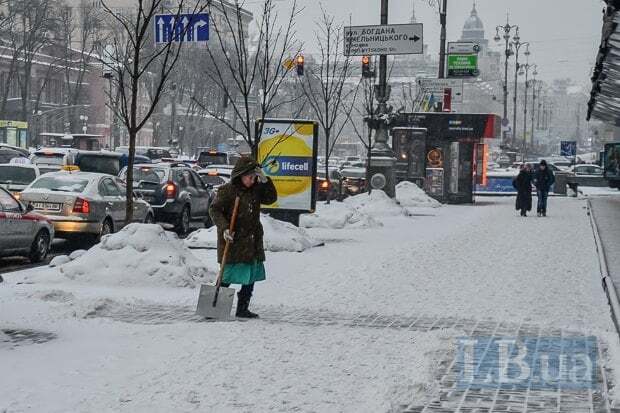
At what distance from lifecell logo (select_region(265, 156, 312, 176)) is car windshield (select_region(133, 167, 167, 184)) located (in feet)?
15.4

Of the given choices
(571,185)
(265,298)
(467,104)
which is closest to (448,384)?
(265,298)

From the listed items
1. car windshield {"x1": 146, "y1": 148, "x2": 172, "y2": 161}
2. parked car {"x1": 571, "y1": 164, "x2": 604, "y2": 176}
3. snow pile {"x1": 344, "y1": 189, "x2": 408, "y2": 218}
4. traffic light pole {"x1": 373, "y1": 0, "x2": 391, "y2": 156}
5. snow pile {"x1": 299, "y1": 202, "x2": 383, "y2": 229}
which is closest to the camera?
snow pile {"x1": 299, "y1": 202, "x2": 383, "y2": 229}

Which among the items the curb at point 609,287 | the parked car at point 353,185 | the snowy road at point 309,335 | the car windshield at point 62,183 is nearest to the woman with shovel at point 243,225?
the snowy road at point 309,335

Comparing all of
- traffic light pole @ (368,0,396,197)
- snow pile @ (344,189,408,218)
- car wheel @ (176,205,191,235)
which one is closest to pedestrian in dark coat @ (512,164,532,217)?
traffic light pole @ (368,0,396,197)

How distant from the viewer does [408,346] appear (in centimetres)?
995

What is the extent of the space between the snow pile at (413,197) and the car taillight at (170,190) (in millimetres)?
15734

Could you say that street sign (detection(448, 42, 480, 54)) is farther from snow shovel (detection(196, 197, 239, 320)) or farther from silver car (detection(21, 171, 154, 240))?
snow shovel (detection(196, 197, 239, 320))

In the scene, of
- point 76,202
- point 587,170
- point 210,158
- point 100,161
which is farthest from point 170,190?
point 587,170

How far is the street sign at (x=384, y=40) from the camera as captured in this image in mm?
26875

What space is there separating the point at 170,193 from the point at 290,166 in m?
4.73

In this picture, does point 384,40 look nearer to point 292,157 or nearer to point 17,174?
point 292,157

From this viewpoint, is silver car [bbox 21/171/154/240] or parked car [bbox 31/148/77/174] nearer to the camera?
silver car [bbox 21/171/154/240]

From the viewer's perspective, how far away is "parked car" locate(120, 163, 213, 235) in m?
25.8

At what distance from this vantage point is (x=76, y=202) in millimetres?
20219
